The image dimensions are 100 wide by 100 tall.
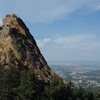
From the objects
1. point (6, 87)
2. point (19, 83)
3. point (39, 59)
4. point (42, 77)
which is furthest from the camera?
point (39, 59)

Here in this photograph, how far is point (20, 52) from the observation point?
70375mm

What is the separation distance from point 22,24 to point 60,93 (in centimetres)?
2750

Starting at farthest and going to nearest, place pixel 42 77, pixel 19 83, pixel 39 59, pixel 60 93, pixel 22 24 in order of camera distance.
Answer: pixel 22 24, pixel 39 59, pixel 42 77, pixel 60 93, pixel 19 83

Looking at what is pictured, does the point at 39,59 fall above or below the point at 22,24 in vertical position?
below

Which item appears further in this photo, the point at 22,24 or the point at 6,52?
the point at 22,24

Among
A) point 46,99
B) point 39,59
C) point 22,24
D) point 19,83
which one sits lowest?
point 46,99

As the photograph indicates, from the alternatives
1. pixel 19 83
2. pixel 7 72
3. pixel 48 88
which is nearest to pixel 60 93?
pixel 48 88

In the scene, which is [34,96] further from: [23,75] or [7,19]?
[7,19]

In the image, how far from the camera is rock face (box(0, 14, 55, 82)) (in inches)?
2660

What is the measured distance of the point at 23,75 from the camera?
56625 mm

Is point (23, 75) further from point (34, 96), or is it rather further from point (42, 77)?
point (42, 77)

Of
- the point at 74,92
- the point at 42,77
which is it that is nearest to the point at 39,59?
the point at 42,77

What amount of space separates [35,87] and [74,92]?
11.5m

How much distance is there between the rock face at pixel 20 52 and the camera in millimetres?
67562
